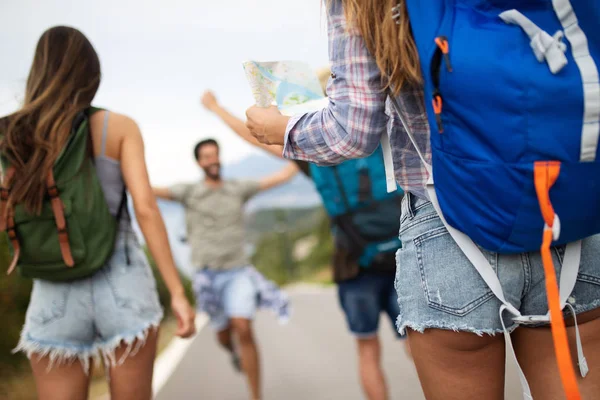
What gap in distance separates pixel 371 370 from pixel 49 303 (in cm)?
198

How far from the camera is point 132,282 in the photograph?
2.79 meters

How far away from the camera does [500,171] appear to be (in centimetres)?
149

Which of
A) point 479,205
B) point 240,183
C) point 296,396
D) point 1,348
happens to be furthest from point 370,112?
point 240,183

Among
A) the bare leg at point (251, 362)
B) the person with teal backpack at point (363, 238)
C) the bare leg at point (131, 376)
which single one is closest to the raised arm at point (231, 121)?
the person with teal backpack at point (363, 238)

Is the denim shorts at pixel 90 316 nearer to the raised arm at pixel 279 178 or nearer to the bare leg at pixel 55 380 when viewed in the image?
the bare leg at pixel 55 380

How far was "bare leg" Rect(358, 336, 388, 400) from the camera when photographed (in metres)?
3.98

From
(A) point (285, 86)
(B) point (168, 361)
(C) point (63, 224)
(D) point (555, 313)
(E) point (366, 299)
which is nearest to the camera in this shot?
(D) point (555, 313)

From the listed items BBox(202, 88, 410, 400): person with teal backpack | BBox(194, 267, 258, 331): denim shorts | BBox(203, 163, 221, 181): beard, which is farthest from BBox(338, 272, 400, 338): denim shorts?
BBox(203, 163, 221, 181): beard

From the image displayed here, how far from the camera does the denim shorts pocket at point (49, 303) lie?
272 cm

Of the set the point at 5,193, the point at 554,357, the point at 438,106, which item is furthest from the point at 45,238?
the point at 554,357

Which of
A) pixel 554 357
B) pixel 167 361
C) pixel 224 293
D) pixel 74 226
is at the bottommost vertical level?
pixel 167 361

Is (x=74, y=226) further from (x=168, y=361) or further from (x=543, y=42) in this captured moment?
(x=168, y=361)

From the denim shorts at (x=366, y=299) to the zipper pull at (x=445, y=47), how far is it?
2569 mm

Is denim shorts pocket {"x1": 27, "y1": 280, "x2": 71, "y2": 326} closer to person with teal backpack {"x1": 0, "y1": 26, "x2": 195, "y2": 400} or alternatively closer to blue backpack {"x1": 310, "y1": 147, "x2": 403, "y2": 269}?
person with teal backpack {"x1": 0, "y1": 26, "x2": 195, "y2": 400}
